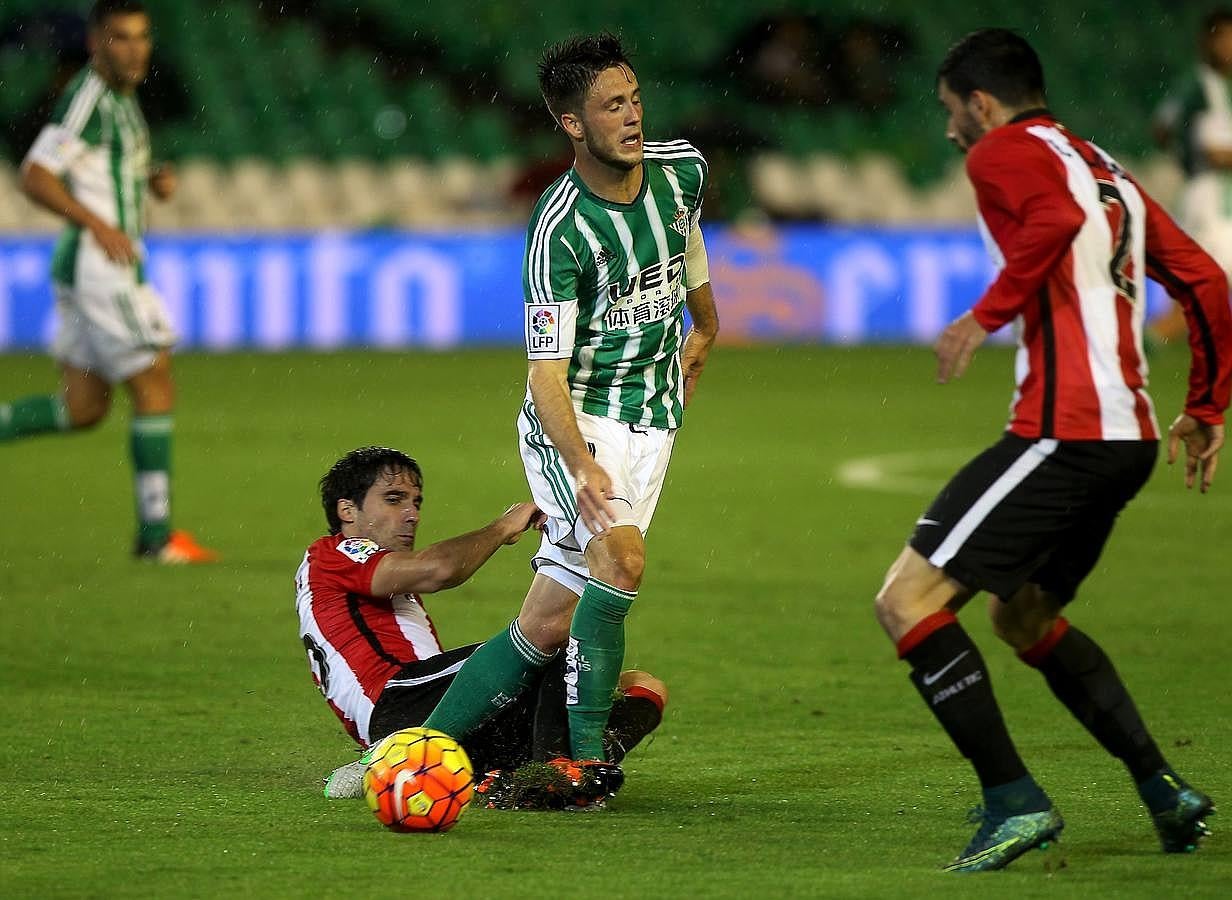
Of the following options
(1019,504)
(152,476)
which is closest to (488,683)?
(1019,504)

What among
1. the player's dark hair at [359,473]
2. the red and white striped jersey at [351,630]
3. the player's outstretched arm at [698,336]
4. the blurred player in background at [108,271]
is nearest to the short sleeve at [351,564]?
the red and white striped jersey at [351,630]

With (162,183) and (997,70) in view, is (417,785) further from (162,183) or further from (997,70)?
(162,183)

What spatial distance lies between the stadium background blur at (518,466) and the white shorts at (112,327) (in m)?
0.82

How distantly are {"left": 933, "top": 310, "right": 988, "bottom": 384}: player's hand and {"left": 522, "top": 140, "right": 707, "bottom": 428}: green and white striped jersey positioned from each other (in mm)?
928

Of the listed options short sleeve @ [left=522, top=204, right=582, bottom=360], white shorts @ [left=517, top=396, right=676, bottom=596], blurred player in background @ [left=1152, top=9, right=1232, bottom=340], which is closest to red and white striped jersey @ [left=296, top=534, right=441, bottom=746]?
white shorts @ [left=517, top=396, right=676, bottom=596]

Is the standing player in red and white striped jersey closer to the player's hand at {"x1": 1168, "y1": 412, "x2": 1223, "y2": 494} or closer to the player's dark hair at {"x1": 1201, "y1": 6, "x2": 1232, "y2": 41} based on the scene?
the player's hand at {"x1": 1168, "y1": 412, "x2": 1223, "y2": 494}

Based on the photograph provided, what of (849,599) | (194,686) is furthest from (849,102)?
(194,686)

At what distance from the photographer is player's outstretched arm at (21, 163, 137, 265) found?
8.31m

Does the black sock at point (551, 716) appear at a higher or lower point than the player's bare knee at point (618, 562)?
lower

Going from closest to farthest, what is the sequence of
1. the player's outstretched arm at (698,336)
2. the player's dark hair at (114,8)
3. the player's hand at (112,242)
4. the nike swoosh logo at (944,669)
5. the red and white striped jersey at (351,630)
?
the nike swoosh logo at (944,669), the red and white striped jersey at (351,630), the player's outstretched arm at (698,336), the player's dark hair at (114,8), the player's hand at (112,242)

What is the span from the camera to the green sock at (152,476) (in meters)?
8.34

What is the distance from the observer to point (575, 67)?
460 centimetres

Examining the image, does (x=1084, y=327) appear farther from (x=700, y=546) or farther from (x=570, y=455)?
(x=700, y=546)

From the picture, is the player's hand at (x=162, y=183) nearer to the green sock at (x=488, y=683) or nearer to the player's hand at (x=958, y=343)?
the green sock at (x=488, y=683)
